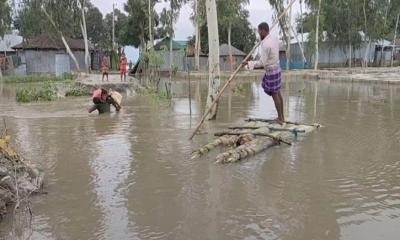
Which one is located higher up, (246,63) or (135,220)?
(246,63)

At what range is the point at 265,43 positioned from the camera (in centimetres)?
916

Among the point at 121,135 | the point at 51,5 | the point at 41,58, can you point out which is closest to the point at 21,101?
the point at 121,135

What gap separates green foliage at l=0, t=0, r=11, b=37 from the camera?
34594mm

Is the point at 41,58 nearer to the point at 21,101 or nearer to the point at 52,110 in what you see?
the point at 21,101

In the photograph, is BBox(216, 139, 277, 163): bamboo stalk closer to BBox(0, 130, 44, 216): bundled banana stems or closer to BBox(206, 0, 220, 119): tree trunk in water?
BBox(0, 130, 44, 216): bundled banana stems

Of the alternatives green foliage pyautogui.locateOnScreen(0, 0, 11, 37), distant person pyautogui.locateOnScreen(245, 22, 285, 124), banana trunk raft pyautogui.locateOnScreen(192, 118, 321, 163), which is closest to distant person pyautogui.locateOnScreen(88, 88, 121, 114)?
banana trunk raft pyautogui.locateOnScreen(192, 118, 321, 163)

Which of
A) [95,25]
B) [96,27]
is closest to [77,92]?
[95,25]

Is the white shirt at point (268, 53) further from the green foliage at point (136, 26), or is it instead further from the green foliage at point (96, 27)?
the green foliage at point (96, 27)

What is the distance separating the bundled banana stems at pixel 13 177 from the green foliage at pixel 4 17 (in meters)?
30.3

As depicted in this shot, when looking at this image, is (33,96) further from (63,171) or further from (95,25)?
(95,25)

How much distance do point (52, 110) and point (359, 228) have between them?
11.3m

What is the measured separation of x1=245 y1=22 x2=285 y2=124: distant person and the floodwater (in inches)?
41.1

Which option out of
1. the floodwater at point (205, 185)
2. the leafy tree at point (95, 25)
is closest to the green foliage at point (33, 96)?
the floodwater at point (205, 185)

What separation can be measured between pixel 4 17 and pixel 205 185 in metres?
33.5
